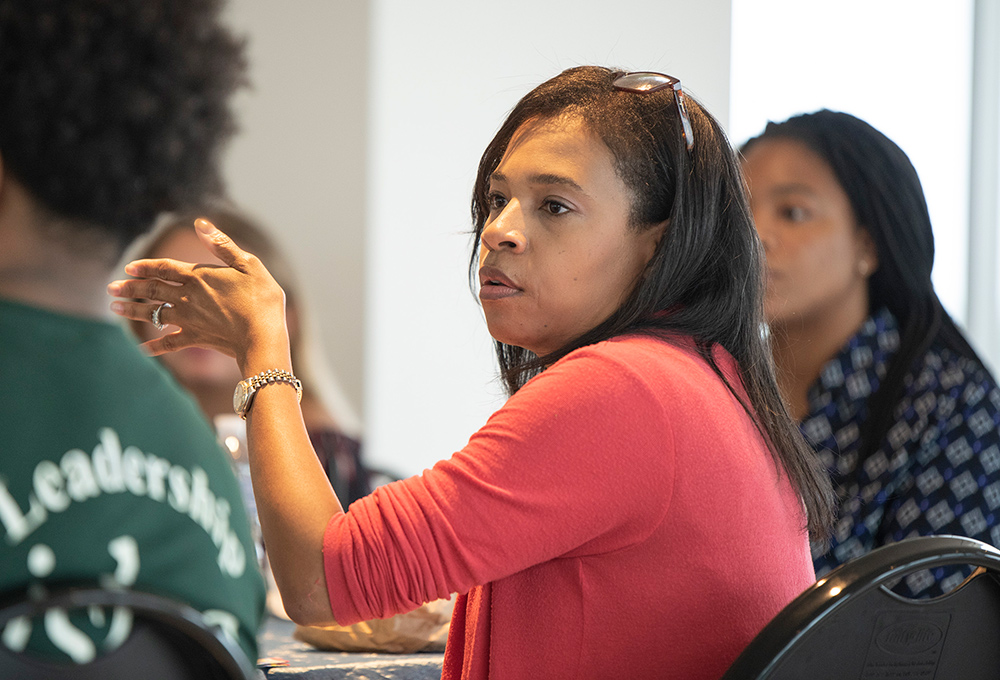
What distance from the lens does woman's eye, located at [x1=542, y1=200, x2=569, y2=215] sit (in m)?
0.97

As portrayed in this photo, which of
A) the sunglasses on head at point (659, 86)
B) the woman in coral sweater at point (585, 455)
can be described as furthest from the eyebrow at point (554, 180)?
the sunglasses on head at point (659, 86)

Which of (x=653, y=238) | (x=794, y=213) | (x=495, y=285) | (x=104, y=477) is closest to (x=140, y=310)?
(x=104, y=477)

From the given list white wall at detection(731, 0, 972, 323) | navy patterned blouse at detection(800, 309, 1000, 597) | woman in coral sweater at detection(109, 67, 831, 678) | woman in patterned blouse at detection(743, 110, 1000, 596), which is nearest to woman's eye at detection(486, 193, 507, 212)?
woman in coral sweater at detection(109, 67, 831, 678)

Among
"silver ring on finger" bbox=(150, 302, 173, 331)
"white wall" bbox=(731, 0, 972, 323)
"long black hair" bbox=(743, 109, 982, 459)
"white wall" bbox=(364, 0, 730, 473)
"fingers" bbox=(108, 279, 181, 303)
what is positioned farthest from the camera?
"white wall" bbox=(731, 0, 972, 323)

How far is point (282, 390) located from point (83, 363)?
27cm

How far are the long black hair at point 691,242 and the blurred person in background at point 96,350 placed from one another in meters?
0.44

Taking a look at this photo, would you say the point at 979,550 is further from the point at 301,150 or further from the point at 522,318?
the point at 301,150

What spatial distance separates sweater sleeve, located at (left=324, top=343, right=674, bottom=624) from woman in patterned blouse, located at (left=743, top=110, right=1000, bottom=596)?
39.2 inches

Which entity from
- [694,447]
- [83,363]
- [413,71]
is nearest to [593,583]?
[694,447]

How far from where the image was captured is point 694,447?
0.82m

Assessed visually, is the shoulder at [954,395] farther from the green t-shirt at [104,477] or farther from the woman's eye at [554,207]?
the green t-shirt at [104,477]

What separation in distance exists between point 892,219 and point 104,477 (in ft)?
5.33

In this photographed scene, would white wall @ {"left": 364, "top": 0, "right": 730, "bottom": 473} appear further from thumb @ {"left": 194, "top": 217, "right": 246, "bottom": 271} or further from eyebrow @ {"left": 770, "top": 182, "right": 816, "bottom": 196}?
thumb @ {"left": 194, "top": 217, "right": 246, "bottom": 271}

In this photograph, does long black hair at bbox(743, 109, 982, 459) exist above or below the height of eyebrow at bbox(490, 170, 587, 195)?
below
